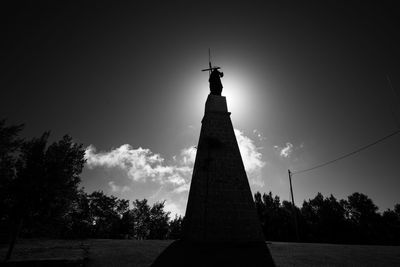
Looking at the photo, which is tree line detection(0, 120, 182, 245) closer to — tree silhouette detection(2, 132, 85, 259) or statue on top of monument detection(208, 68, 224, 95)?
tree silhouette detection(2, 132, 85, 259)

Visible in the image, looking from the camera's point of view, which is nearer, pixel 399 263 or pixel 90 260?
pixel 90 260

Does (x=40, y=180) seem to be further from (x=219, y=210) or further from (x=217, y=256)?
(x=219, y=210)

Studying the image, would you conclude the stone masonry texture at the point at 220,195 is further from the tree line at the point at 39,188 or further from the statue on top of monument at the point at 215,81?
the tree line at the point at 39,188

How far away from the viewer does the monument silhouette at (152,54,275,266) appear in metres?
8.98

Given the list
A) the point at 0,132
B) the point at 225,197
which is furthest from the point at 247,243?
the point at 0,132

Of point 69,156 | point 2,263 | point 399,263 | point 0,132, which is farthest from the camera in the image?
point 0,132

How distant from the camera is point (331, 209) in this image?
46.6 metres

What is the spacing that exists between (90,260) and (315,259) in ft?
32.2

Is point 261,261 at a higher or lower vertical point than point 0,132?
lower

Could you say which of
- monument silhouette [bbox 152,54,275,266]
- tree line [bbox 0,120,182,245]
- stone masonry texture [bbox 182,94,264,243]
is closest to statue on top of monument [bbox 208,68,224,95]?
monument silhouette [bbox 152,54,275,266]

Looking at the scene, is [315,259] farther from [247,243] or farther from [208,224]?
[208,224]

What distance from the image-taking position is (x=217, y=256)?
825cm

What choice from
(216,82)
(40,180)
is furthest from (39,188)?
(216,82)

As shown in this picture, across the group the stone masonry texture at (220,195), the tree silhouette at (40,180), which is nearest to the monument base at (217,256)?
the stone masonry texture at (220,195)
